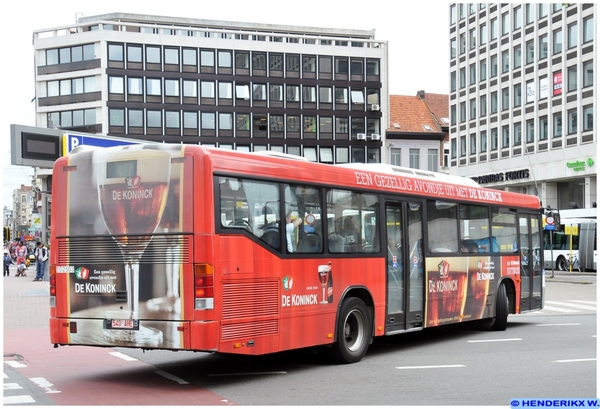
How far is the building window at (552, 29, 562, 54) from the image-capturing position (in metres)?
64.3

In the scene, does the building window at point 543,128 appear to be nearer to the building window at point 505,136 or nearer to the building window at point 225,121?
the building window at point 505,136

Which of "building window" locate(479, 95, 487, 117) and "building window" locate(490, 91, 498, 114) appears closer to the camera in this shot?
"building window" locate(490, 91, 498, 114)

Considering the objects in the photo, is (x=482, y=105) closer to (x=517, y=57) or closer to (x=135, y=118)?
(x=517, y=57)

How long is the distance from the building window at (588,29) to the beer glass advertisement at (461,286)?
47119 mm

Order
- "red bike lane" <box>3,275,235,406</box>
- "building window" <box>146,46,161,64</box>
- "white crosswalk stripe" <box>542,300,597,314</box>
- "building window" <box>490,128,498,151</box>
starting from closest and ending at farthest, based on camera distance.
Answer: "red bike lane" <box>3,275,235,406</box> → "white crosswalk stripe" <box>542,300,597,314</box> → "building window" <box>490,128,498,151</box> → "building window" <box>146,46,161,64</box>

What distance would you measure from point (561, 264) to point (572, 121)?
13246 millimetres

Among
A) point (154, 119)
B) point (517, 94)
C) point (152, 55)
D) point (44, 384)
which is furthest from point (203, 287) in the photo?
point (152, 55)

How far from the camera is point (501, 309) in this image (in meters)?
17.5

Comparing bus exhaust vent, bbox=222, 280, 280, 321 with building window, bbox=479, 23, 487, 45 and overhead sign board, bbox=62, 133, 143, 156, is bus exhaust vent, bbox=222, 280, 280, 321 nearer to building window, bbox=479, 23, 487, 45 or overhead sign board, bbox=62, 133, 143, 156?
overhead sign board, bbox=62, 133, 143, 156

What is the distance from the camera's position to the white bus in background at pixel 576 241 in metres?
51.1

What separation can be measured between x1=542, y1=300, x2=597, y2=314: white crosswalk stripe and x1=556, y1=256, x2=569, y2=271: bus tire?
90.1 feet

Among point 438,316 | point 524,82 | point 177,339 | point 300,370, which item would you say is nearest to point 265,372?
point 300,370

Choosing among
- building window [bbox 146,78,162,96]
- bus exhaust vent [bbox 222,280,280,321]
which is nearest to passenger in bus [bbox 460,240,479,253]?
bus exhaust vent [bbox 222,280,280,321]

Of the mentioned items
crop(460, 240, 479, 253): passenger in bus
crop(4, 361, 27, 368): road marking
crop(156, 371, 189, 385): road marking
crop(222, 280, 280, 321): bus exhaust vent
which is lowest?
crop(4, 361, 27, 368): road marking
